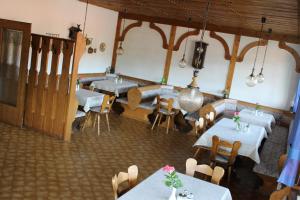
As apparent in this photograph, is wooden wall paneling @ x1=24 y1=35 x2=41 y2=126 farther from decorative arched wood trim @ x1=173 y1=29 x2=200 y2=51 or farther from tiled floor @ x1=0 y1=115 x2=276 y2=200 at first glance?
decorative arched wood trim @ x1=173 y1=29 x2=200 y2=51

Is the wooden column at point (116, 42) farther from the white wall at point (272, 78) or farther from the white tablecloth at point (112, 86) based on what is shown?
the white wall at point (272, 78)

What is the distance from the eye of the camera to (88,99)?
7402 mm

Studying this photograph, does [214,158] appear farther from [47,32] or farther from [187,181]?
[47,32]

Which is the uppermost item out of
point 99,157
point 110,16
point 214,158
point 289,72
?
point 110,16

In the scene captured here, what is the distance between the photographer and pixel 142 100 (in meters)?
9.99

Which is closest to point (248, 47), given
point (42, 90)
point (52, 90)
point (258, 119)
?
point (258, 119)

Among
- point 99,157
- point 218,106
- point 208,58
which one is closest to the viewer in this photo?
point 99,157

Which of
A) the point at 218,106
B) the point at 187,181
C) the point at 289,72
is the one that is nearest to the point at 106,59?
the point at 218,106

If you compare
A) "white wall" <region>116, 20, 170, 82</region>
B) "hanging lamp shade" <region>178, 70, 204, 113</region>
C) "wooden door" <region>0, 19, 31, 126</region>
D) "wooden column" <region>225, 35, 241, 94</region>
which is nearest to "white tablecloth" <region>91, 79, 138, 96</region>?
"white wall" <region>116, 20, 170, 82</region>

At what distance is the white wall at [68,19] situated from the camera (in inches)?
298

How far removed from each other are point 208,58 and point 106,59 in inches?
143

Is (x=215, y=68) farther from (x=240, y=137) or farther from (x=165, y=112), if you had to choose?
(x=240, y=137)

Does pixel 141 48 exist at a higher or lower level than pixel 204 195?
higher

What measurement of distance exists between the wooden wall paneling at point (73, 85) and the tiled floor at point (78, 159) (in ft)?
1.00
